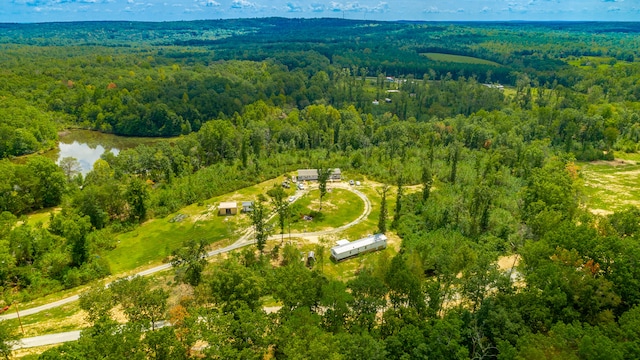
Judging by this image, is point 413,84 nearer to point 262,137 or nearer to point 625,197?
point 262,137

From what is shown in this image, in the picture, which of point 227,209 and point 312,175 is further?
point 312,175

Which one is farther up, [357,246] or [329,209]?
[357,246]

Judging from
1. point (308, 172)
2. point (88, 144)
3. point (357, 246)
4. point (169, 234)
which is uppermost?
point (308, 172)

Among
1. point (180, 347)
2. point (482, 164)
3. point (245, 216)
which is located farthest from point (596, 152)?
point (180, 347)

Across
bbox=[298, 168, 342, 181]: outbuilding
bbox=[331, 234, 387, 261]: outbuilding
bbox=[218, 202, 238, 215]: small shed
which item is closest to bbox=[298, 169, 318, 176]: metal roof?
bbox=[298, 168, 342, 181]: outbuilding

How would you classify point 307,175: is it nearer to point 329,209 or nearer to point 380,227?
point 329,209

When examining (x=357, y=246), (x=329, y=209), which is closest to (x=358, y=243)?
(x=357, y=246)

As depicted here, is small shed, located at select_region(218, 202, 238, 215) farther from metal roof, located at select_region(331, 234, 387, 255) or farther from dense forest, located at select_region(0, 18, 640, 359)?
metal roof, located at select_region(331, 234, 387, 255)
